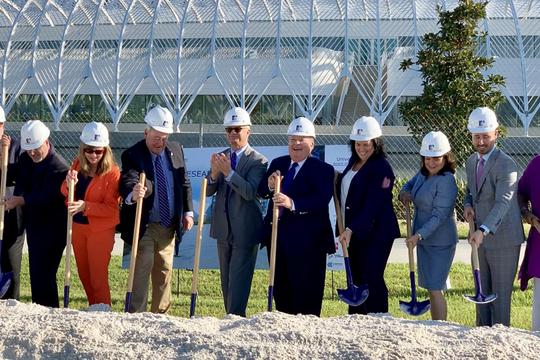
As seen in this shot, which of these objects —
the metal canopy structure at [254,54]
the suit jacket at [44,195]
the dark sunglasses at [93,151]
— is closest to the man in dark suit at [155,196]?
the dark sunglasses at [93,151]

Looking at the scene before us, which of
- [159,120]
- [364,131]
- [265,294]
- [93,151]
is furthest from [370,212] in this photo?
[265,294]

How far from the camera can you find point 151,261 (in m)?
8.20

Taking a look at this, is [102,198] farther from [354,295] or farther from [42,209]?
[354,295]

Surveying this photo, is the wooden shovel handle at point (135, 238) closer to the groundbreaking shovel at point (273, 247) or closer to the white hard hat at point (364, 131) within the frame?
the groundbreaking shovel at point (273, 247)

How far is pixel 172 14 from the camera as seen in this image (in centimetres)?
3238

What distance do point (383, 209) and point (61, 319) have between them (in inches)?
121

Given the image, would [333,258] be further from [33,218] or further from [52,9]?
[52,9]

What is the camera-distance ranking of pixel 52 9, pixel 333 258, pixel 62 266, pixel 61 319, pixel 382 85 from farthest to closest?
pixel 52 9
pixel 382 85
pixel 62 266
pixel 333 258
pixel 61 319

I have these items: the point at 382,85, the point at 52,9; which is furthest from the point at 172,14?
the point at 382,85

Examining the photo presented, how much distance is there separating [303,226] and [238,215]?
0.68 metres

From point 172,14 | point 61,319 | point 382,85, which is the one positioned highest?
point 172,14

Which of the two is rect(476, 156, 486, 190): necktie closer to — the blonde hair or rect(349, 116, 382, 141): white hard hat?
rect(349, 116, 382, 141): white hard hat

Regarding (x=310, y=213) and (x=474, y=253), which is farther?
(x=310, y=213)

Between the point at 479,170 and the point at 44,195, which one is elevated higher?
the point at 479,170
